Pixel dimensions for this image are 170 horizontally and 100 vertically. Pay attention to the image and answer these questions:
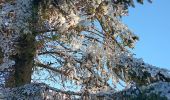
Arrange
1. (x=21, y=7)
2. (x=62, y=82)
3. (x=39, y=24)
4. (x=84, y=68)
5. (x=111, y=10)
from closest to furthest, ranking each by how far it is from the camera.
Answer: (x=21, y=7) → (x=39, y=24) → (x=111, y=10) → (x=84, y=68) → (x=62, y=82)

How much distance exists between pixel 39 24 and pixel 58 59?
2.83m

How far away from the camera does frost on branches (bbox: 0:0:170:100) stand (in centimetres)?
1146

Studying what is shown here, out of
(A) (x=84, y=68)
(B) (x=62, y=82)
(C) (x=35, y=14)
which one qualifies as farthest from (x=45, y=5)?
(B) (x=62, y=82)

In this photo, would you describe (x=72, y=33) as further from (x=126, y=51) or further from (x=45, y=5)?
(x=126, y=51)

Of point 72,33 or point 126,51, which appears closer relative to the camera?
point 72,33

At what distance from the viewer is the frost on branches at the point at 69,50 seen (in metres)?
11.5

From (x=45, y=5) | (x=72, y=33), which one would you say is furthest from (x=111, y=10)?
(x=45, y=5)

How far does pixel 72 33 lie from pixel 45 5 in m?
1.30

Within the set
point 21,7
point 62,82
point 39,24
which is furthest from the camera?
point 62,82

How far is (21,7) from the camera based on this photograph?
38.3 ft

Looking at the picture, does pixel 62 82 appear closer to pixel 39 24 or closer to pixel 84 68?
pixel 84 68

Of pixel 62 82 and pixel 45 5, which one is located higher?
pixel 45 5

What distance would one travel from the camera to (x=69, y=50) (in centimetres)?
1469

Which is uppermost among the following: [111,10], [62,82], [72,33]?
[111,10]
